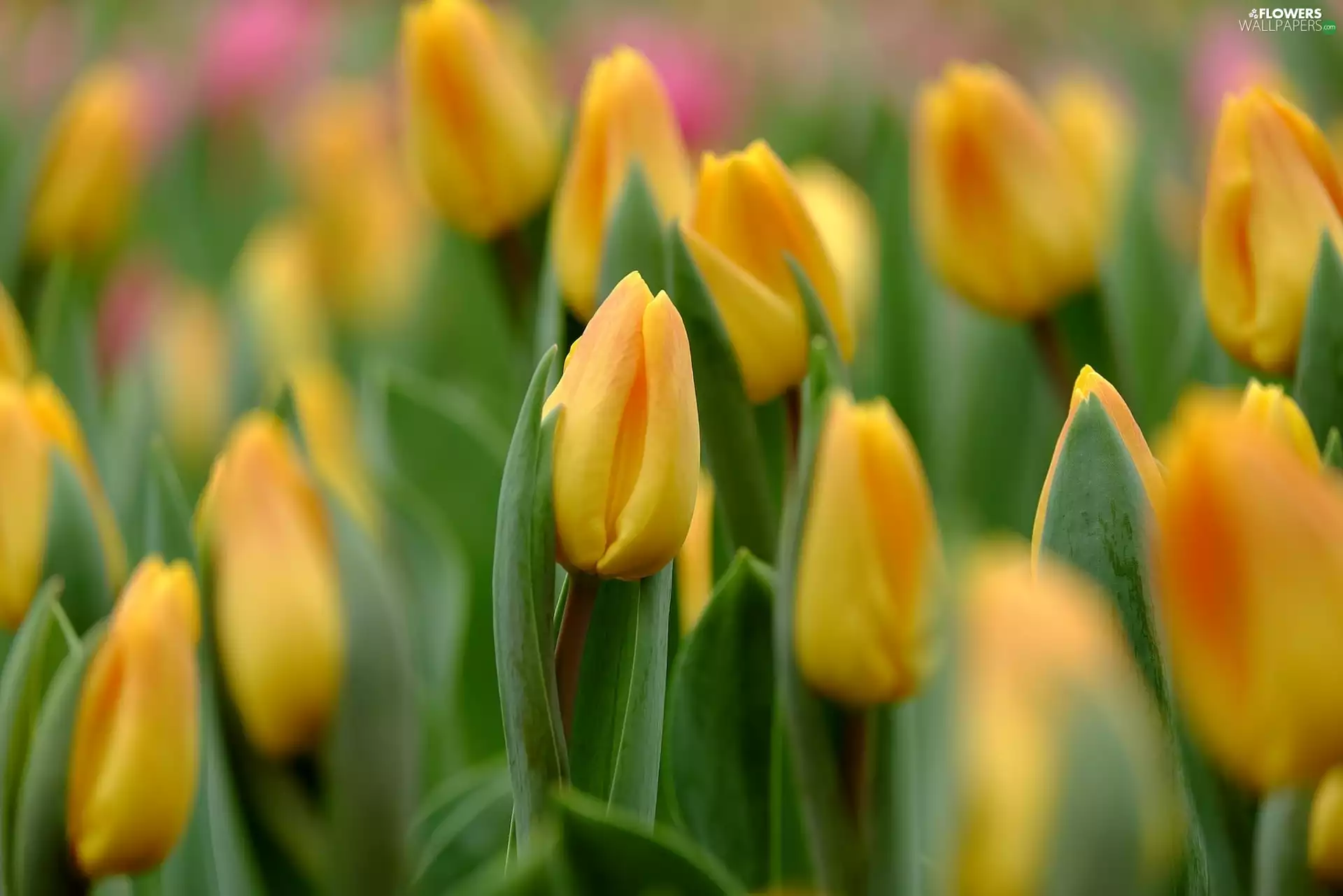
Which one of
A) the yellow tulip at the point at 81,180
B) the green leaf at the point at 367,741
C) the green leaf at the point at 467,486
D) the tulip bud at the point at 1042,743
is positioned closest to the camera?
the tulip bud at the point at 1042,743

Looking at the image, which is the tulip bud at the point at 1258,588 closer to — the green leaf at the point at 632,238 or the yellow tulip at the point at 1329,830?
the yellow tulip at the point at 1329,830

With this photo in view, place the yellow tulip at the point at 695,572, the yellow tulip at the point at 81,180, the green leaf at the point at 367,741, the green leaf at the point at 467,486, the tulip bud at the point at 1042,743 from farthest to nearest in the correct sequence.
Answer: the yellow tulip at the point at 81,180 < the green leaf at the point at 467,486 < the yellow tulip at the point at 695,572 < the green leaf at the point at 367,741 < the tulip bud at the point at 1042,743

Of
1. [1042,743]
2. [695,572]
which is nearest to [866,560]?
[1042,743]

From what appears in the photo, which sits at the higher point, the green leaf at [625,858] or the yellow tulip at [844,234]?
the yellow tulip at [844,234]

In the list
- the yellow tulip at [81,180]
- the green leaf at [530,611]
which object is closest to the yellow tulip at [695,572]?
the green leaf at [530,611]

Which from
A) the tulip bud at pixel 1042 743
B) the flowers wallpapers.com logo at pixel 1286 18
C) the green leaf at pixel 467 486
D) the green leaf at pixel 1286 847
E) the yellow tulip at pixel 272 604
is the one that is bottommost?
the green leaf at pixel 467 486

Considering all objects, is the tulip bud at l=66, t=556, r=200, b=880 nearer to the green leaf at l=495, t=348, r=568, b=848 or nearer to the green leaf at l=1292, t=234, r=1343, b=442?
the green leaf at l=495, t=348, r=568, b=848

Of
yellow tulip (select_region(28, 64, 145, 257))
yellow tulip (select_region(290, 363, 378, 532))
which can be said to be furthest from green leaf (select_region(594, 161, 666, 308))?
yellow tulip (select_region(28, 64, 145, 257))

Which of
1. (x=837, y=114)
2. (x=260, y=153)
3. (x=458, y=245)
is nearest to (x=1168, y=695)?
(x=458, y=245)

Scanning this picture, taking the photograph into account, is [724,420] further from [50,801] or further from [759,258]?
[50,801]
